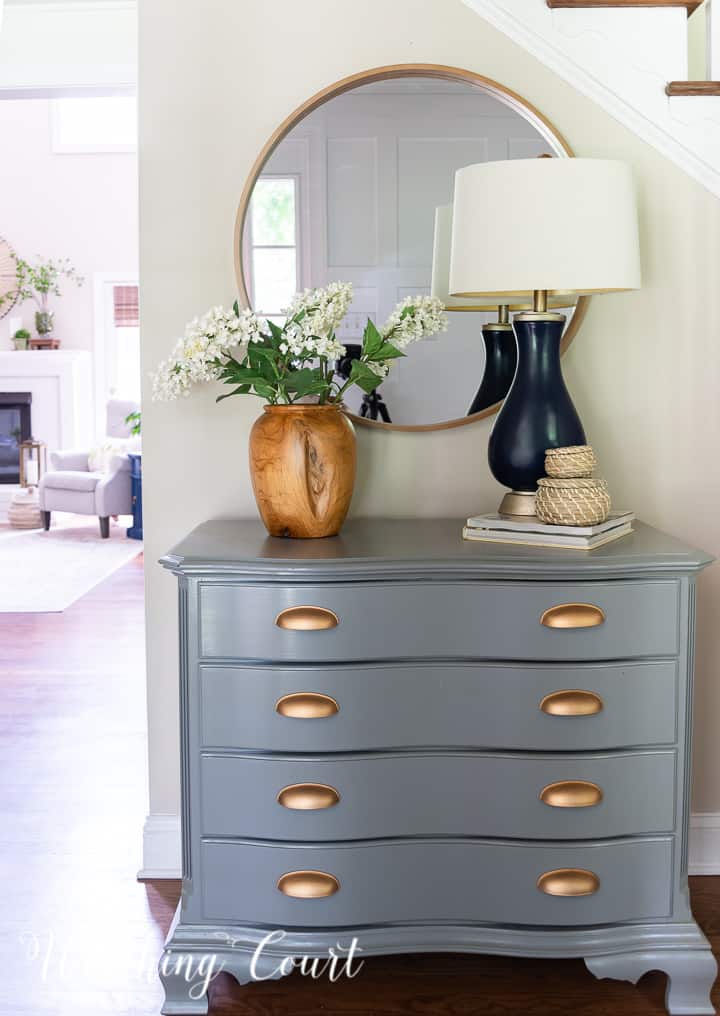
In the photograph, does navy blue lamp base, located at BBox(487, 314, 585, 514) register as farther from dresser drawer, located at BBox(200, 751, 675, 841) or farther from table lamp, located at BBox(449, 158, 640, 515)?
dresser drawer, located at BBox(200, 751, 675, 841)

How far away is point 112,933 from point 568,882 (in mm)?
985

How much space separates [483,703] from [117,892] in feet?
3.51

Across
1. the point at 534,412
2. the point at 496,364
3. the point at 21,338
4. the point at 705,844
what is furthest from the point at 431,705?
the point at 21,338

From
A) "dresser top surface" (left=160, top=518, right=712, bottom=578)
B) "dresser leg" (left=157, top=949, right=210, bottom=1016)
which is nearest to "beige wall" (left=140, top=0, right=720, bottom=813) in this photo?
"dresser top surface" (left=160, top=518, right=712, bottom=578)

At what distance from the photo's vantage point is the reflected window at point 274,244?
2.38 meters

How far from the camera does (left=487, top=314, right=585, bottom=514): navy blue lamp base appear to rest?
6.91ft

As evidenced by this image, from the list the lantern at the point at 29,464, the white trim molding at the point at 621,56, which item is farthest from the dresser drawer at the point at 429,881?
the lantern at the point at 29,464

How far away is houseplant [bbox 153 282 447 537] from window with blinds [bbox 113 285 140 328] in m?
7.40

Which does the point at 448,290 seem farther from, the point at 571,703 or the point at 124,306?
the point at 124,306

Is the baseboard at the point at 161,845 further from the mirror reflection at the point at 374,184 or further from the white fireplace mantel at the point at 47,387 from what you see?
the white fireplace mantel at the point at 47,387

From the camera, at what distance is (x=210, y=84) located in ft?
7.77

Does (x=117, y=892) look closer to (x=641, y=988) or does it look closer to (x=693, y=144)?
(x=641, y=988)

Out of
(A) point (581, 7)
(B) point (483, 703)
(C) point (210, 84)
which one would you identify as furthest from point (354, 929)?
(A) point (581, 7)

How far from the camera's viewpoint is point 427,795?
6.40ft
